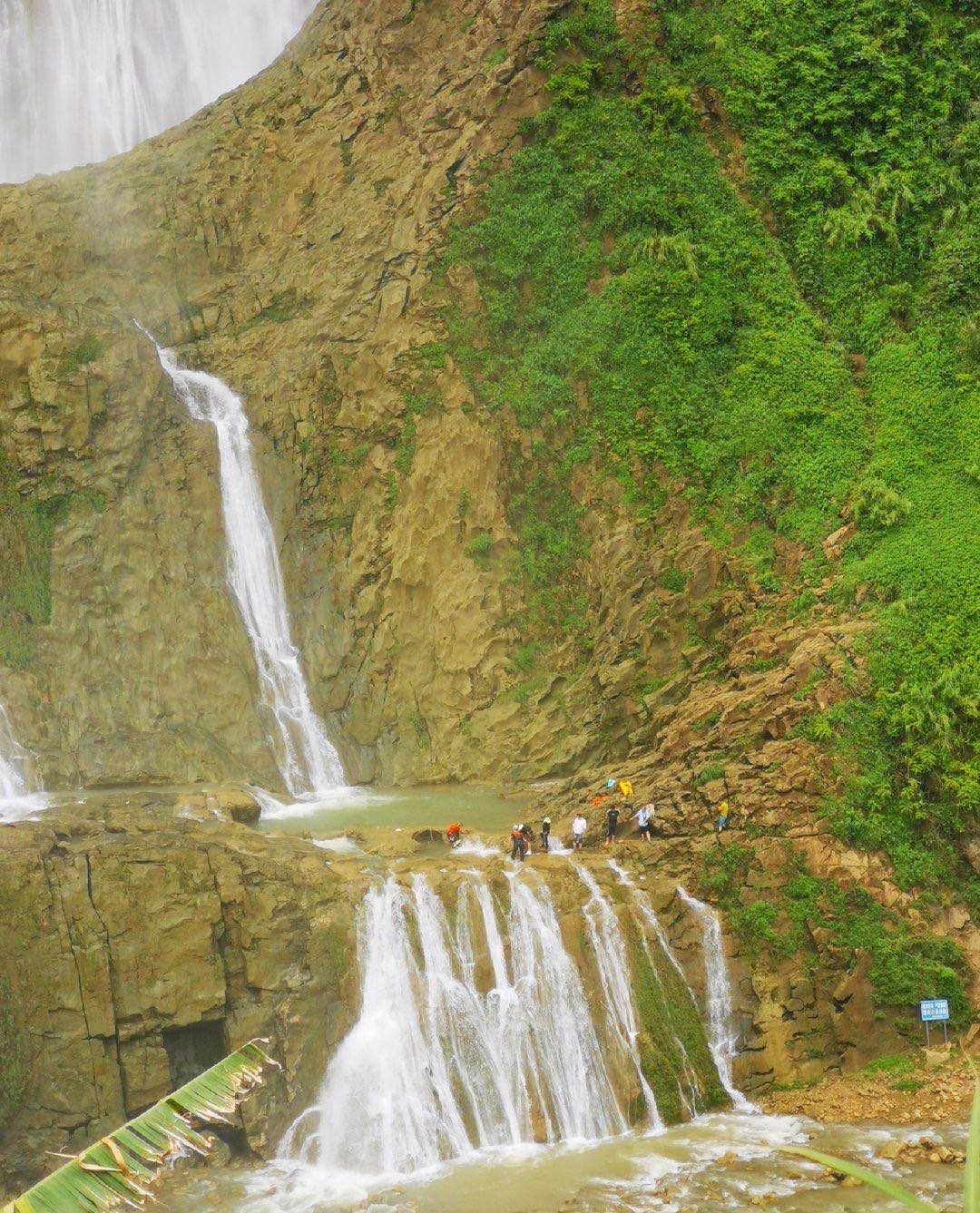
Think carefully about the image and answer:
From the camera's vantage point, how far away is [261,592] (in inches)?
1393

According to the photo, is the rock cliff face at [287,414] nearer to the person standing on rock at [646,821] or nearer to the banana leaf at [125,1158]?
the person standing on rock at [646,821]

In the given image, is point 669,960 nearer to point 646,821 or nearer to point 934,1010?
point 646,821

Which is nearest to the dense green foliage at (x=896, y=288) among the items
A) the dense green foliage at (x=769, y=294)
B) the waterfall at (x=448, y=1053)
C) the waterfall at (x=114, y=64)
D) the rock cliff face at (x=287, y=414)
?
the dense green foliage at (x=769, y=294)

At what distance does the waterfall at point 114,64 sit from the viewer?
53.4 meters

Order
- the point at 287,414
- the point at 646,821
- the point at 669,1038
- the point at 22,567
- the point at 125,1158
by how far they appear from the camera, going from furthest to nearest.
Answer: the point at 287,414 < the point at 22,567 < the point at 646,821 < the point at 669,1038 < the point at 125,1158

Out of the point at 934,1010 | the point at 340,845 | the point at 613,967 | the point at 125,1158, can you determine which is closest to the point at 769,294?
the point at 340,845

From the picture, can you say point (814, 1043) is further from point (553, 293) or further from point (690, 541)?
point (553, 293)

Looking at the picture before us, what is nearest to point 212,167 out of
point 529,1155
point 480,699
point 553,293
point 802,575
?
point 553,293

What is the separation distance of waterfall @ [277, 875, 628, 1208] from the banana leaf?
9.50m

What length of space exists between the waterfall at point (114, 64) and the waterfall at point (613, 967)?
→ 4457 cm

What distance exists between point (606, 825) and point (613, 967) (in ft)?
12.9

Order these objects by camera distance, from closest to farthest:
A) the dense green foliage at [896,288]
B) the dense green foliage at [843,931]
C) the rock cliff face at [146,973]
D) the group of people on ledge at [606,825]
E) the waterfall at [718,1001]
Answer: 1. the rock cliff face at [146,973]
2. the waterfall at [718,1001]
3. the dense green foliage at [843,931]
4. the dense green foliage at [896,288]
5. the group of people on ledge at [606,825]

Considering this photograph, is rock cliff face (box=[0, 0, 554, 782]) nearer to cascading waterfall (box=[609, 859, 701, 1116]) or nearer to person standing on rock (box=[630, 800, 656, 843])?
person standing on rock (box=[630, 800, 656, 843])

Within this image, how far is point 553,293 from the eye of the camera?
36000mm
